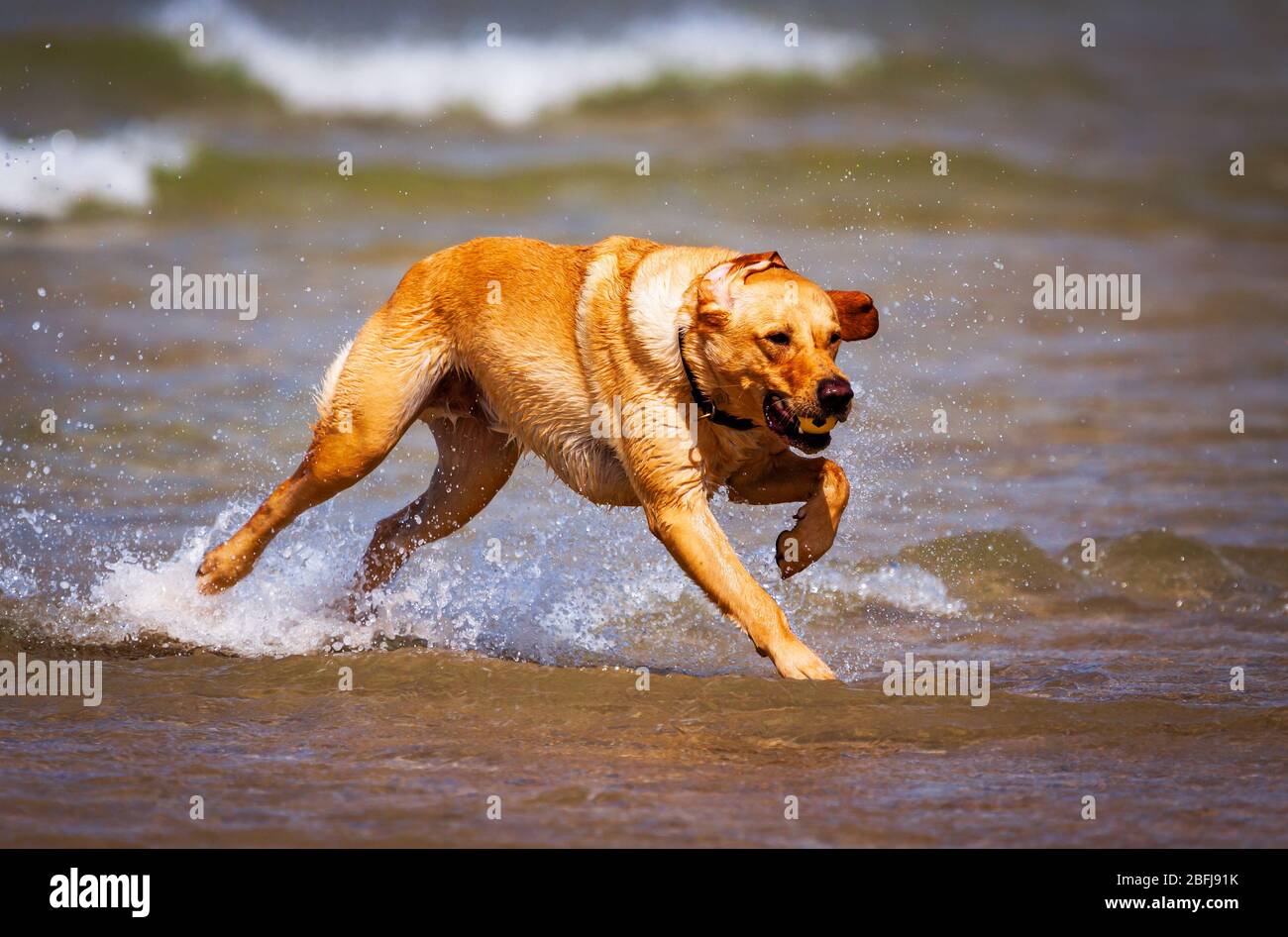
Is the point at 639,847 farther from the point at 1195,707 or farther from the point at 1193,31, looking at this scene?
the point at 1193,31

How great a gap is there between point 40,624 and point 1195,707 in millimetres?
4156

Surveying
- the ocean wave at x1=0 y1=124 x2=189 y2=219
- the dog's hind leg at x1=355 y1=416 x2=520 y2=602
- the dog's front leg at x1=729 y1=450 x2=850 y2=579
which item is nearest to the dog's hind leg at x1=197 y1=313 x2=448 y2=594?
the dog's hind leg at x1=355 y1=416 x2=520 y2=602

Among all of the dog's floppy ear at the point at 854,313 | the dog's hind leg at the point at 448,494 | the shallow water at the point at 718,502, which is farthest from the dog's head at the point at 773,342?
the dog's hind leg at the point at 448,494

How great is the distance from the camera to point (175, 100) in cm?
1781

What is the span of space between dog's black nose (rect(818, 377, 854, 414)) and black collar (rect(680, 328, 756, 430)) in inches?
16.9

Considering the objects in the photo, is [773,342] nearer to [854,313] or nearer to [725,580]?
[854,313]

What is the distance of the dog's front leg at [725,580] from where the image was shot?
5039mm

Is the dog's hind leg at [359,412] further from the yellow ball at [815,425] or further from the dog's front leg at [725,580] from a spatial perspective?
the yellow ball at [815,425]

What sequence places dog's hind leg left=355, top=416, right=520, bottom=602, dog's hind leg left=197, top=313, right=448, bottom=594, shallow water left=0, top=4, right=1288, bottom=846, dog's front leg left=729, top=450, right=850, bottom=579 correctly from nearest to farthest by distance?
shallow water left=0, top=4, right=1288, bottom=846 → dog's front leg left=729, top=450, right=850, bottom=579 → dog's hind leg left=197, top=313, right=448, bottom=594 → dog's hind leg left=355, top=416, right=520, bottom=602

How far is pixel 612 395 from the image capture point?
534 centimetres

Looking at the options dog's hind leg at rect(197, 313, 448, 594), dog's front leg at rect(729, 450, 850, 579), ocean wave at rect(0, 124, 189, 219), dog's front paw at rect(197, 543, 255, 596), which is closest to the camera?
dog's front leg at rect(729, 450, 850, 579)

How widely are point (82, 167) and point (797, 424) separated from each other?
44.2ft

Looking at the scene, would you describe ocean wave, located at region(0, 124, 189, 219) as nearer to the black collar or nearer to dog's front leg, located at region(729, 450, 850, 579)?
dog's front leg, located at region(729, 450, 850, 579)

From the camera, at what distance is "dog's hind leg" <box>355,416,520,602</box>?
6.22 meters
